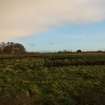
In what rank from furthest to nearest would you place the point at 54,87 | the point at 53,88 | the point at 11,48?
the point at 11,48 → the point at 54,87 → the point at 53,88

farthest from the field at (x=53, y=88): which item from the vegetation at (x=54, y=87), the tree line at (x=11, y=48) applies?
the tree line at (x=11, y=48)

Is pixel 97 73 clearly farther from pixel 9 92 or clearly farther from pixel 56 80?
pixel 9 92

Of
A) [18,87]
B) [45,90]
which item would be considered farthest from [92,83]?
[18,87]

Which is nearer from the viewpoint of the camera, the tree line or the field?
the field

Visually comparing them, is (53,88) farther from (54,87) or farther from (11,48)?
(11,48)

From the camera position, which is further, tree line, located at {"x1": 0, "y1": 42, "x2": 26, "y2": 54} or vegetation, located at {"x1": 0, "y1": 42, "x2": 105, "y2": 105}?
tree line, located at {"x1": 0, "y1": 42, "x2": 26, "y2": 54}

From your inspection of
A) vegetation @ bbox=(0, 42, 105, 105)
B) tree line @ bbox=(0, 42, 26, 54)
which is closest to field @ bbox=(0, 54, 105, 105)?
vegetation @ bbox=(0, 42, 105, 105)

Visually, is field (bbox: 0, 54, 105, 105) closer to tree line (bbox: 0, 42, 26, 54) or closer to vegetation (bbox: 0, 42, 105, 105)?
vegetation (bbox: 0, 42, 105, 105)

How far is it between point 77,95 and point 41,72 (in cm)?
1136

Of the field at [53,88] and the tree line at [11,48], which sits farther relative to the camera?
the tree line at [11,48]

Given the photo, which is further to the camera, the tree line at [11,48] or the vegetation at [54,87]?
the tree line at [11,48]

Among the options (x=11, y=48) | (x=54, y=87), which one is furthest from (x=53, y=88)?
(x=11, y=48)

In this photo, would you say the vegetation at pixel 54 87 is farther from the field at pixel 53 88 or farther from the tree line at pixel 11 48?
the tree line at pixel 11 48

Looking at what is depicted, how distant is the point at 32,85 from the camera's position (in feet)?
94.4
